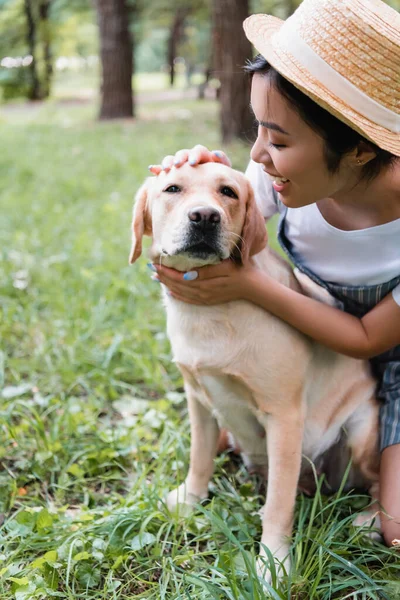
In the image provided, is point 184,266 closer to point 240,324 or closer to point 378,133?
point 240,324

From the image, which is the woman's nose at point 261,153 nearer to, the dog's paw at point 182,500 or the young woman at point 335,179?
the young woman at point 335,179

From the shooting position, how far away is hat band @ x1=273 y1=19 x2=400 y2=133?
1682 millimetres

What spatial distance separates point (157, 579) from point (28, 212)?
14.5 feet

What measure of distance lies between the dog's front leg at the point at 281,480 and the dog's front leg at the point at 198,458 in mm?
355

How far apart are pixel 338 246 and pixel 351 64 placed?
0.66m

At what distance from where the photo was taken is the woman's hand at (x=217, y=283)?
1985mm

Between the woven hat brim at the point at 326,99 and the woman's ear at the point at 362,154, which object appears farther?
the woman's ear at the point at 362,154

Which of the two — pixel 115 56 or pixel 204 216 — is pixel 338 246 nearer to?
pixel 204 216

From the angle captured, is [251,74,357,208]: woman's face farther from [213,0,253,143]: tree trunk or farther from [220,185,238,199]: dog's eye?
[213,0,253,143]: tree trunk

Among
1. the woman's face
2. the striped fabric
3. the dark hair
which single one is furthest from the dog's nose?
the striped fabric

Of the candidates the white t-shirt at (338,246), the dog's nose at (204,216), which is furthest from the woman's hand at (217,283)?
the white t-shirt at (338,246)

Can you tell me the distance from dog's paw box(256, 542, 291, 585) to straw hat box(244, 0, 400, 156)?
1.23m

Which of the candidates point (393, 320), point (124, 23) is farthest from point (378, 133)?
point (124, 23)

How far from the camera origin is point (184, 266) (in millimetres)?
2066
